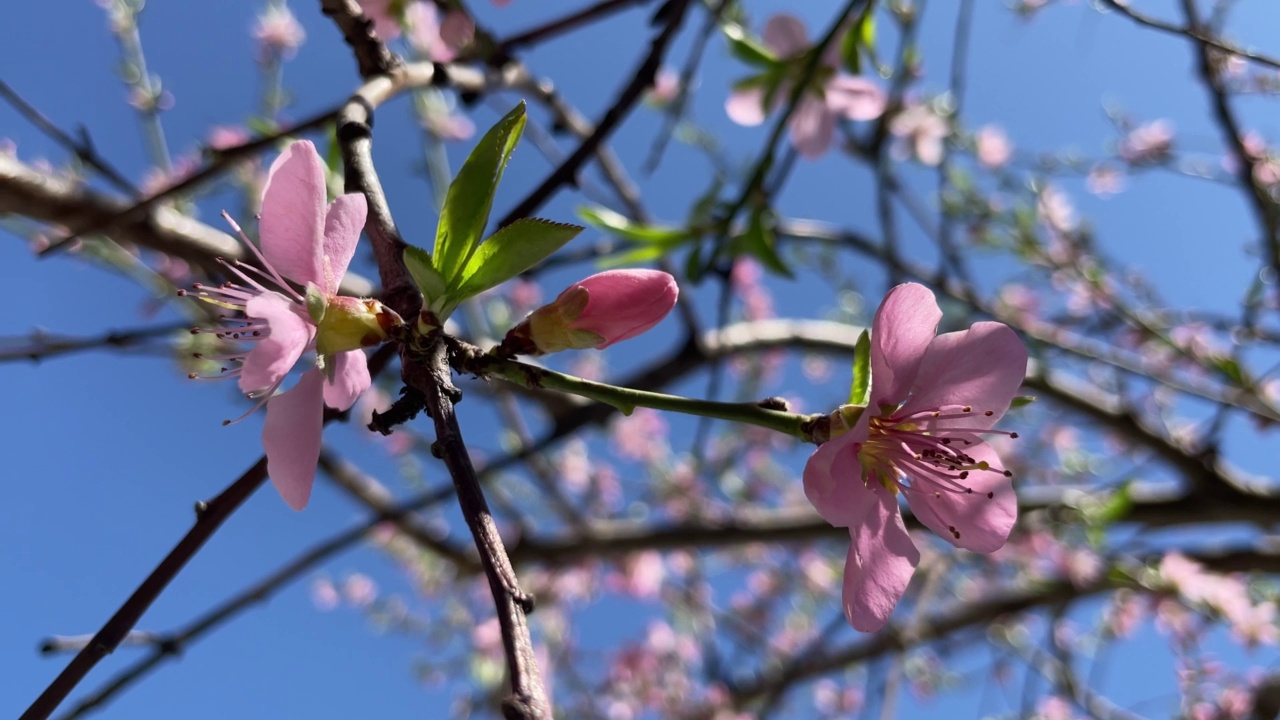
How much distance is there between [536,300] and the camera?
4.08m

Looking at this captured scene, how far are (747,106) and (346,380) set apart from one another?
0.90 metres

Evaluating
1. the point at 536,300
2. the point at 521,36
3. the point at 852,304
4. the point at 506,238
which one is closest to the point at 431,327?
the point at 506,238

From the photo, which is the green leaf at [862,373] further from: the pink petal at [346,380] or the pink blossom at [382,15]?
the pink blossom at [382,15]

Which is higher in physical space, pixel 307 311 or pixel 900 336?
pixel 307 311

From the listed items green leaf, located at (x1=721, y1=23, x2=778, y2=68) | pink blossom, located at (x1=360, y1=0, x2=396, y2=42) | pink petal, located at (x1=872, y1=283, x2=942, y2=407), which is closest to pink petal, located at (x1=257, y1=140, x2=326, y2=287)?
pink petal, located at (x1=872, y1=283, x2=942, y2=407)

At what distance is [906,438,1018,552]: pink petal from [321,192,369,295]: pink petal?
460mm

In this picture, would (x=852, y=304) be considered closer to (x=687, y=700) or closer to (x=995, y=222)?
(x=995, y=222)

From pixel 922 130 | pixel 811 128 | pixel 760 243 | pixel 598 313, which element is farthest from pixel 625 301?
pixel 922 130

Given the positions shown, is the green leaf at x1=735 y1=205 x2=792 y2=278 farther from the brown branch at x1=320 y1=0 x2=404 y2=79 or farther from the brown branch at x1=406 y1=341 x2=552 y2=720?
the brown branch at x1=406 y1=341 x2=552 y2=720

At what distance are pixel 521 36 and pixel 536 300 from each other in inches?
123

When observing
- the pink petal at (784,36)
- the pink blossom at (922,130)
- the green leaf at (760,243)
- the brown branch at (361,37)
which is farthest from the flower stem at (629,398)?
the pink blossom at (922,130)

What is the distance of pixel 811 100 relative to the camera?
1.24 m

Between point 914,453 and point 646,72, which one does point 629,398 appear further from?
point 646,72

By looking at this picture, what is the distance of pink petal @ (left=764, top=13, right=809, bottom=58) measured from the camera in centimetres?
126
